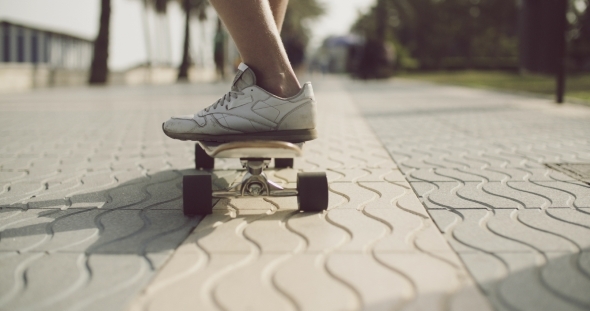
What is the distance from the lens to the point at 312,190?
8.42 ft

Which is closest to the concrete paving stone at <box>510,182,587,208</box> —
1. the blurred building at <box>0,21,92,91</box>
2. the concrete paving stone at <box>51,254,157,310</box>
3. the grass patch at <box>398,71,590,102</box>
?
the concrete paving stone at <box>51,254,157,310</box>

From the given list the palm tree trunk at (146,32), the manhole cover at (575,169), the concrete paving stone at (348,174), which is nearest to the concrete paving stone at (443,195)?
the concrete paving stone at (348,174)

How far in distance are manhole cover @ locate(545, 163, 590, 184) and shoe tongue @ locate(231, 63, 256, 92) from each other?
1905mm

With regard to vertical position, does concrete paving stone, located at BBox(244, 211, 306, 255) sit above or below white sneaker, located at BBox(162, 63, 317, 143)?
below

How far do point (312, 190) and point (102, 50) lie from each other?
21.7m

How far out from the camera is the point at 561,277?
1785mm

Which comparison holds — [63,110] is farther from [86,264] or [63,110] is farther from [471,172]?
[86,264]

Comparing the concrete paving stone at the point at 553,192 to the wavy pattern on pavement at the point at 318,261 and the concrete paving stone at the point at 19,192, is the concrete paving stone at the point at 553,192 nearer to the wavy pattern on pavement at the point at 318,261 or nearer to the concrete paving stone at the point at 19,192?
the wavy pattern on pavement at the point at 318,261

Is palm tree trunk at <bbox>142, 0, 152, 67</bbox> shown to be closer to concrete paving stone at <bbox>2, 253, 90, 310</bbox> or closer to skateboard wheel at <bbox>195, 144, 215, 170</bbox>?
skateboard wheel at <bbox>195, 144, 215, 170</bbox>

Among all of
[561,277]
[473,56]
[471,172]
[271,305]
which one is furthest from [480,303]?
[473,56]

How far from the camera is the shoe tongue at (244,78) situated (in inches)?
103

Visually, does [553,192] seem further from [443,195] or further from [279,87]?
[279,87]

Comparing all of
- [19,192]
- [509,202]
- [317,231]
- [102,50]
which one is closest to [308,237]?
[317,231]

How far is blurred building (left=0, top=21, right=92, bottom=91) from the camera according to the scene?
1903 centimetres
